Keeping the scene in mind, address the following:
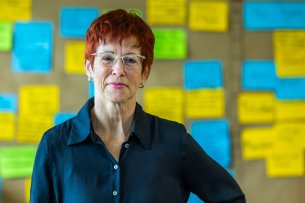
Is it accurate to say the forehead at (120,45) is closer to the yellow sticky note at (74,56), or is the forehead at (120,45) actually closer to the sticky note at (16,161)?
the yellow sticky note at (74,56)

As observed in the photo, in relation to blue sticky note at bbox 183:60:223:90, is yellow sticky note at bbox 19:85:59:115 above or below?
below

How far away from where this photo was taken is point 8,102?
1292mm

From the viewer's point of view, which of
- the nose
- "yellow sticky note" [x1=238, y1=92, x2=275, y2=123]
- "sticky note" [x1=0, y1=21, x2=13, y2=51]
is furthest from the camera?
"yellow sticky note" [x1=238, y1=92, x2=275, y2=123]

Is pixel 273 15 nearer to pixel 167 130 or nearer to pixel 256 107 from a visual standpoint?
pixel 256 107

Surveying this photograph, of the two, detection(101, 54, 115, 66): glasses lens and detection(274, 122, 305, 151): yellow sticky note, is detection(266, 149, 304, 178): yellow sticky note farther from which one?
detection(101, 54, 115, 66): glasses lens

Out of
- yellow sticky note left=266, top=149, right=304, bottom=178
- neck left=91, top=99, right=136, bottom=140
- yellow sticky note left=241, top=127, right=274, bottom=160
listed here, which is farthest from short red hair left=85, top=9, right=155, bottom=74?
yellow sticky note left=266, top=149, right=304, bottom=178

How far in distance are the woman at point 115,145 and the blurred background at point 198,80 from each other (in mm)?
441

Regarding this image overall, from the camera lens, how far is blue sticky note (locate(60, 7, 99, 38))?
4.26ft

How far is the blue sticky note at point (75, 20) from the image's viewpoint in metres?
1.30

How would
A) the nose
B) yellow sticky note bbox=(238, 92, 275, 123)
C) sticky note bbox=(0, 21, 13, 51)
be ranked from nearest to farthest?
the nose, sticky note bbox=(0, 21, 13, 51), yellow sticky note bbox=(238, 92, 275, 123)

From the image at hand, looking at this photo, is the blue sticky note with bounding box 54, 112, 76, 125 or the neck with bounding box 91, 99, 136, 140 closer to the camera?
the neck with bounding box 91, 99, 136, 140

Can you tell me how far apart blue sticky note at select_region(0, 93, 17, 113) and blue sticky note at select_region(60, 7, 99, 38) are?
0.92 feet

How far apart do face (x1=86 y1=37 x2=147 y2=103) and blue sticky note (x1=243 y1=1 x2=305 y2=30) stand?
26.6 inches

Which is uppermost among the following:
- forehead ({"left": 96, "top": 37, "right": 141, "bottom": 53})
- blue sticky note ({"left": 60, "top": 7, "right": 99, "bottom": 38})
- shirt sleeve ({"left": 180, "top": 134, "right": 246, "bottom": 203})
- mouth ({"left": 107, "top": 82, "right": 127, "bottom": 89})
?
blue sticky note ({"left": 60, "top": 7, "right": 99, "bottom": 38})
